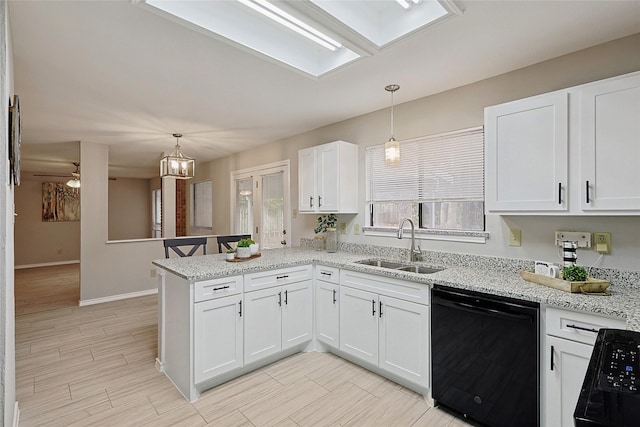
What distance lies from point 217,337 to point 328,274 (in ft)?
3.63

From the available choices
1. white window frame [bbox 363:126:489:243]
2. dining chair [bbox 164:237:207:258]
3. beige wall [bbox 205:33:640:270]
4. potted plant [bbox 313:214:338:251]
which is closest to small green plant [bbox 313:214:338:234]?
potted plant [bbox 313:214:338:251]

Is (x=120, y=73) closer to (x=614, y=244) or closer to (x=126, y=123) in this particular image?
(x=126, y=123)

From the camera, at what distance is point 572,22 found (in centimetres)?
186

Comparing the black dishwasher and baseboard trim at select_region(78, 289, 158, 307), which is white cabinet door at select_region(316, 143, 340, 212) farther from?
baseboard trim at select_region(78, 289, 158, 307)

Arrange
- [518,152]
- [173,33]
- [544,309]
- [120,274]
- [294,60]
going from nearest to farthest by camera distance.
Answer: [544,309], [173,33], [518,152], [294,60], [120,274]

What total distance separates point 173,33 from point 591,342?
115 inches

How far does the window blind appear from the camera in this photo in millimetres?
2717

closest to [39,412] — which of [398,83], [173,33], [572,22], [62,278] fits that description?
[173,33]

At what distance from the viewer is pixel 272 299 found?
2789mm

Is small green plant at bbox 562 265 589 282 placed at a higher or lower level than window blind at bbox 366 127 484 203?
lower

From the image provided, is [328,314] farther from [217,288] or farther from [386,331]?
[217,288]

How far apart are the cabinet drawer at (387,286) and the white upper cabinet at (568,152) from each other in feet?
2.63

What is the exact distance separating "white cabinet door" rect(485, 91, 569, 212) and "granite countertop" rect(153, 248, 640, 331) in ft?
1.73

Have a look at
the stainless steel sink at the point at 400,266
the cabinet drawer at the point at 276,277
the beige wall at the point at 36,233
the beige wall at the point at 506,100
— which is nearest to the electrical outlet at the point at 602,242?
the beige wall at the point at 506,100
